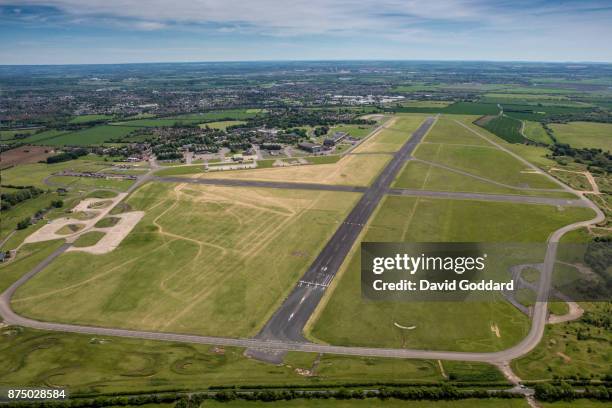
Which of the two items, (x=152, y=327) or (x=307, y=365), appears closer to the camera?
(x=307, y=365)

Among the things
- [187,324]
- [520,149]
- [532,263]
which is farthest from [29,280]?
[520,149]

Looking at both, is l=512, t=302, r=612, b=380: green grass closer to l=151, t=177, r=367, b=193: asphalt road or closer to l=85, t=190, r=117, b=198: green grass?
l=151, t=177, r=367, b=193: asphalt road

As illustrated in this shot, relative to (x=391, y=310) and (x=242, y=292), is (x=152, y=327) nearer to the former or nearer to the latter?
(x=242, y=292)

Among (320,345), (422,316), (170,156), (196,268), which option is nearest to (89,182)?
(170,156)

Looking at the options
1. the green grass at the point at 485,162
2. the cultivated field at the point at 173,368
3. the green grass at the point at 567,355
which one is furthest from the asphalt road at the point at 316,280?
the green grass at the point at 485,162

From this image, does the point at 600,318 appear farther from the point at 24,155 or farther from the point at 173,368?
the point at 24,155

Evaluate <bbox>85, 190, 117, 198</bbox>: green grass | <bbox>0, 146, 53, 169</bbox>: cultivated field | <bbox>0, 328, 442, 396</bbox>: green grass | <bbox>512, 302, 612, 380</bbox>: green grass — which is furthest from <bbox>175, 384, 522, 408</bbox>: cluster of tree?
<bbox>0, 146, 53, 169</bbox>: cultivated field

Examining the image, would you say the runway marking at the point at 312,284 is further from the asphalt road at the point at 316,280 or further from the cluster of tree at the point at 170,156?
the cluster of tree at the point at 170,156
